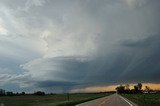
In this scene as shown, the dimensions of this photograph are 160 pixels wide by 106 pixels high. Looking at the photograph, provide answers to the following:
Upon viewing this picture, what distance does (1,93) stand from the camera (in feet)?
508
